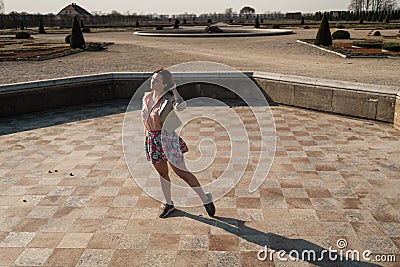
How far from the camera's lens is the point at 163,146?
4441 millimetres

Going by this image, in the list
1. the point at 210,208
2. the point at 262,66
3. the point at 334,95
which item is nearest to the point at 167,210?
the point at 210,208

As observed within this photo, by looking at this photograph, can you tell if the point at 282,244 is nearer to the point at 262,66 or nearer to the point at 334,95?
the point at 334,95

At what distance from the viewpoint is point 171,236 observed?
171 inches

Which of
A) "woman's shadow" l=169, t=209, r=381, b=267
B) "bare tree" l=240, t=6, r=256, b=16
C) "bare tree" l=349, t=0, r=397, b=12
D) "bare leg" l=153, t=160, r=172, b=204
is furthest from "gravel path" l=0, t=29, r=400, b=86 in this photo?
"bare tree" l=240, t=6, r=256, b=16

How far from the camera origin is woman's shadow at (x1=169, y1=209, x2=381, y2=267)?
3.84 metres

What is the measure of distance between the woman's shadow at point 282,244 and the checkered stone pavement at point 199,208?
2cm

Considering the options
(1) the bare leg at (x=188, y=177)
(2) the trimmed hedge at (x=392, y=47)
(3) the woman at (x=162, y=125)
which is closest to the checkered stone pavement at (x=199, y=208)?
(1) the bare leg at (x=188, y=177)

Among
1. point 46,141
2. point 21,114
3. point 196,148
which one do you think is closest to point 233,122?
point 196,148

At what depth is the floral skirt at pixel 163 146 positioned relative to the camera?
4.43m

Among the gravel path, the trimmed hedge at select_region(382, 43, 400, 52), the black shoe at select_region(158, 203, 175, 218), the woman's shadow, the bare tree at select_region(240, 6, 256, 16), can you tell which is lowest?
the woman's shadow

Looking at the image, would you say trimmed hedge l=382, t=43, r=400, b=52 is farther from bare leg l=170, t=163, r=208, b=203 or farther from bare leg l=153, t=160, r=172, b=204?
bare leg l=153, t=160, r=172, b=204

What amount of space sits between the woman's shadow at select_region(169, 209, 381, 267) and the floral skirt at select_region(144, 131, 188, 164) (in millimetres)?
876

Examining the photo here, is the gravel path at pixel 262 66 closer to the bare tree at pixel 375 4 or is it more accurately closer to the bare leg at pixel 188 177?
the bare leg at pixel 188 177

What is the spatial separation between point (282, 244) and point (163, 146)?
1.85m
